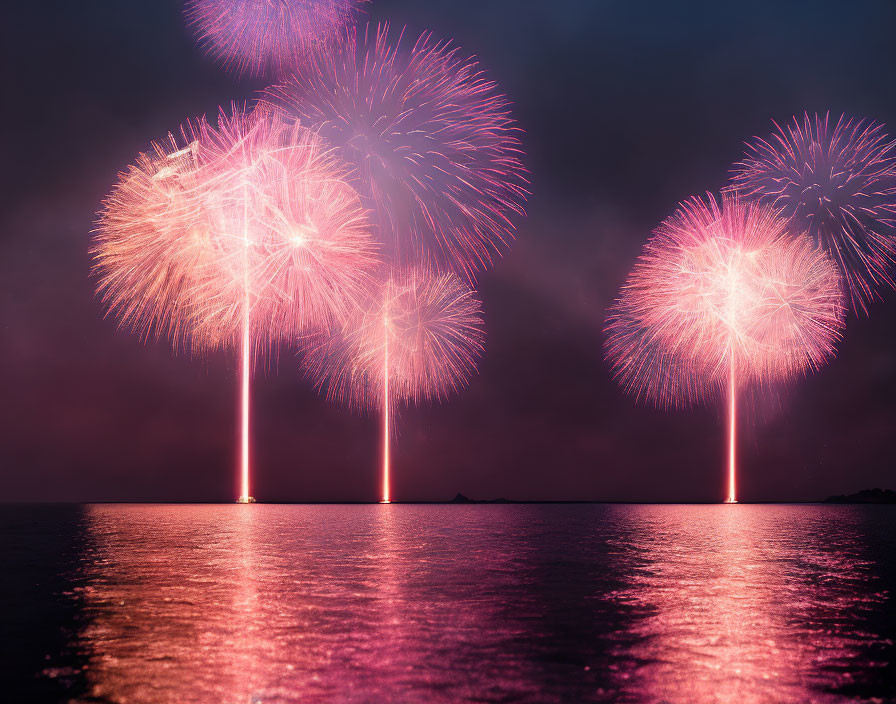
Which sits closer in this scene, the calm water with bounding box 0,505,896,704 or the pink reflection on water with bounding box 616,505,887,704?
the calm water with bounding box 0,505,896,704

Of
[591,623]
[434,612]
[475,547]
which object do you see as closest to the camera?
[591,623]

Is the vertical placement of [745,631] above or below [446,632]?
below

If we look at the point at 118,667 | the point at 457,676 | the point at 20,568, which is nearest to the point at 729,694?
the point at 457,676

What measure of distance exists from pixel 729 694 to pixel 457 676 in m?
5.66

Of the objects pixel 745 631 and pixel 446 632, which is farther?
pixel 745 631

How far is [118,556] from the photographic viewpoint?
4950 cm

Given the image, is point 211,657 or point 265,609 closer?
point 211,657

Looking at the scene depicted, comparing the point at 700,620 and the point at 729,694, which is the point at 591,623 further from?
the point at 729,694

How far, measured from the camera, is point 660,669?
1689cm

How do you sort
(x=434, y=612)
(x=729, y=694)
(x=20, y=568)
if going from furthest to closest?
(x=20, y=568) < (x=434, y=612) < (x=729, y=694)

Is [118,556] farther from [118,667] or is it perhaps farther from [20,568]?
[118,667]

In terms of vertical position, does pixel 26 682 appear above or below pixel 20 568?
above

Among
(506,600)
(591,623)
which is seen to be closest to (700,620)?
(591,623)

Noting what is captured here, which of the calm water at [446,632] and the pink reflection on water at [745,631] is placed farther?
the pink reflection on water at [745,631]
